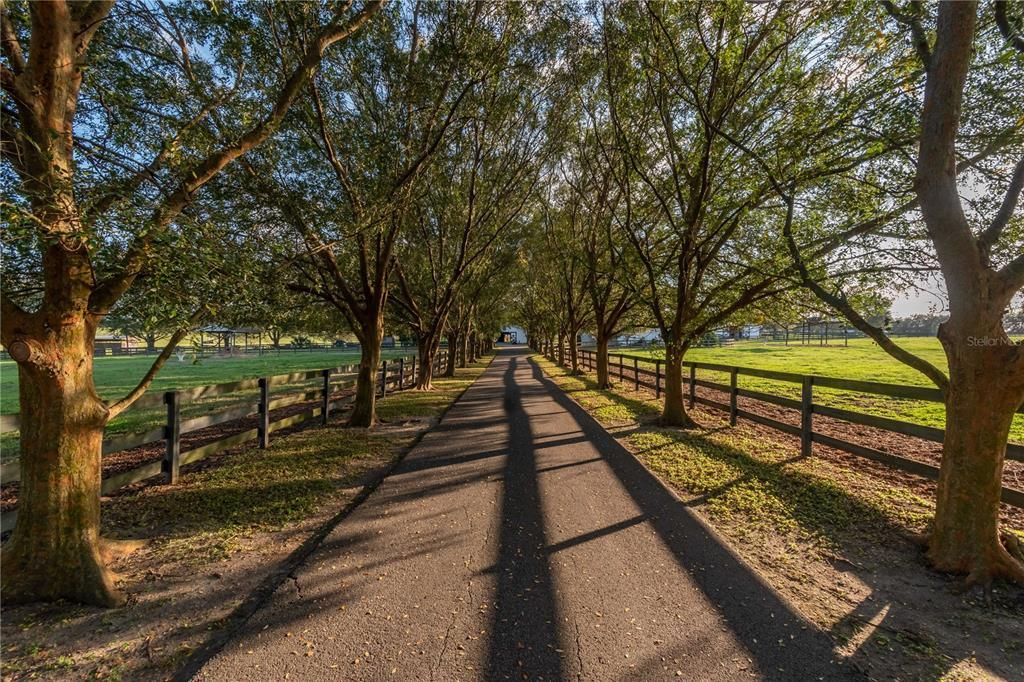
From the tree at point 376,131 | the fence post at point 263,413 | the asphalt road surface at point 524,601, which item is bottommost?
Answer: the asphalt road surface at point 524,601

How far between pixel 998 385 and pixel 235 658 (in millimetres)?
5370

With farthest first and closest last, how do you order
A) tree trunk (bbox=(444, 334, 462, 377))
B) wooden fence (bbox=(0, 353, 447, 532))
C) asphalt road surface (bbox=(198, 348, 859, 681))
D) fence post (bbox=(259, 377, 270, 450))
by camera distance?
1. tree trunk (bbox=(444, 334, 462, 377))
2. fence post (bbox=(259, 377, 270, 450))
3. wooden fence (bbox=(0, 353, 447, 532))
4. asphalt road surface (bbox=(198, 348, 859, 681))

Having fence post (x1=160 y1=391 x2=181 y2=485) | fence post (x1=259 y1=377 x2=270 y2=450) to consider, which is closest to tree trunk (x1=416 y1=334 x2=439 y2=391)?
fence post (x1=259 y1=377 x2=270 y2=450)

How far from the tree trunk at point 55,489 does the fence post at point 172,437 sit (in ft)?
7.36

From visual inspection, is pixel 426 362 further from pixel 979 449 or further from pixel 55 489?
pixel 979 449

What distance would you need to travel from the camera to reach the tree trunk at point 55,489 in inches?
A: 112

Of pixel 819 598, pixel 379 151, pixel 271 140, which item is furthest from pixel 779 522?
pixel 271 140

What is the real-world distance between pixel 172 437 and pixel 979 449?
797 cm

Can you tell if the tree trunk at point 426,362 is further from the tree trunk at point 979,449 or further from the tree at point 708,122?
the tree trunk at point 979,449

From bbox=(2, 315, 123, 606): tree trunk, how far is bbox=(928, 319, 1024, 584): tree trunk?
6.07 metres

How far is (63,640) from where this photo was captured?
8.08 ft

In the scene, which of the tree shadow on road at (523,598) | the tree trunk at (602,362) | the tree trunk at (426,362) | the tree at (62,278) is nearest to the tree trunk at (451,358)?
the tree trunk at (426,362)

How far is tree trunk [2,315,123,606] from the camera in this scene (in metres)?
2.85

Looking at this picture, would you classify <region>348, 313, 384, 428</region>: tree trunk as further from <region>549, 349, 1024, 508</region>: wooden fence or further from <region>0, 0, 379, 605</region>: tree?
<region>549, 349, 1024, 508</region>: wooden fence
